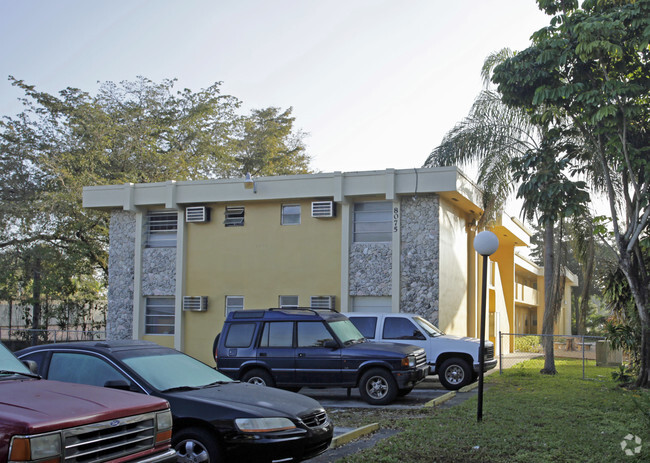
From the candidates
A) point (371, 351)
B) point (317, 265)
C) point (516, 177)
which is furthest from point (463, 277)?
point (371, 351)

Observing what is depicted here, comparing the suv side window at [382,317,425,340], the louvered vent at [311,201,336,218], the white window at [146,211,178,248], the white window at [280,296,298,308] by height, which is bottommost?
the suv side window at [382,317,425,340]

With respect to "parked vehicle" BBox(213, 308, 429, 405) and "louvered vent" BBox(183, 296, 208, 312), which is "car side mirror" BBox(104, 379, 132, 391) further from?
"louvered vent" BBox(183, 296, 208, 312)

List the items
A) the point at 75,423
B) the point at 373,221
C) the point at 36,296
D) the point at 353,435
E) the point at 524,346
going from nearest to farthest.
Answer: the point at 75,423 < the point at 353,435 < the point at 373,221 < the point at 36,296 < the point at 524,346

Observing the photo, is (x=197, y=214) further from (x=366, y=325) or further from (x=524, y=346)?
(x=524, y=346)

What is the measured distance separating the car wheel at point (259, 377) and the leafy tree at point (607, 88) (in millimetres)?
8446

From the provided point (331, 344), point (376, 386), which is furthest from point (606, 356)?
point (331, 344)

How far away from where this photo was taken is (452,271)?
2134 centimetres

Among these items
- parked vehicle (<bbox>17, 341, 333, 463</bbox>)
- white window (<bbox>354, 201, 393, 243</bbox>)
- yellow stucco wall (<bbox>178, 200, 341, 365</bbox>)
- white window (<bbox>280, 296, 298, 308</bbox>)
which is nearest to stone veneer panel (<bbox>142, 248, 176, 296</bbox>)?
yellow stucco wall (<bbox>178, 200, 341, 365</bbox>)

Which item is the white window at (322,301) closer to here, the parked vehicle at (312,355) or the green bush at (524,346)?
the parked vehicle at (312,355)

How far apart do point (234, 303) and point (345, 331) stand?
27.6 ft

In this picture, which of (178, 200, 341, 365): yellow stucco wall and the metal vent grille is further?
(178, 200, 341, 365): yellow stucco wall

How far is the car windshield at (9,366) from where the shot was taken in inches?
242

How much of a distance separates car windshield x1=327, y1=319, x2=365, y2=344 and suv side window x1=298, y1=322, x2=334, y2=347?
0.20 m

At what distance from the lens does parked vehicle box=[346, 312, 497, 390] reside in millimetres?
16078
